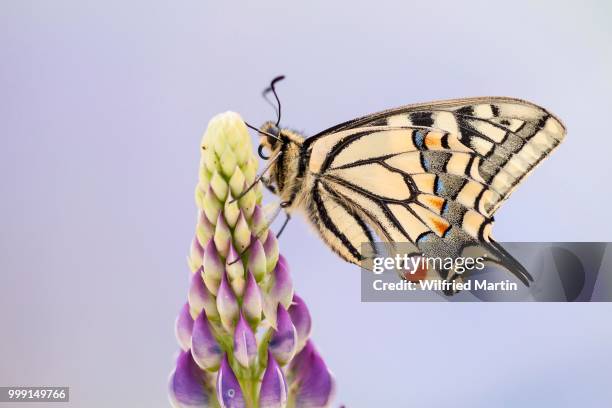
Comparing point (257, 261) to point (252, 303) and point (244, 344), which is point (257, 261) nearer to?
point (252, 303)

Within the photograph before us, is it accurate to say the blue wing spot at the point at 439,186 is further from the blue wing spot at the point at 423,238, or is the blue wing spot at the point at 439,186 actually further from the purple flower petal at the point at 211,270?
the purple flower petal at the point at 211,270

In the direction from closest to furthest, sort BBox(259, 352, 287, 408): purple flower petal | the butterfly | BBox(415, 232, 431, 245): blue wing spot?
BBox(259, 352, 287, 408): purple flower petal → the butterfly → BBox(415, 232, 431, 245): blue wing spot

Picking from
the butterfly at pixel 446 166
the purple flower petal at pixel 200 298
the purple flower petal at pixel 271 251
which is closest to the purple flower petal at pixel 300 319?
the purple flower petal at pixel 271 251

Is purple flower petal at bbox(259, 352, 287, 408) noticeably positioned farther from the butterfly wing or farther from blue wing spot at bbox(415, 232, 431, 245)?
blue wing spot at bbox(415, 232, 431, 245)

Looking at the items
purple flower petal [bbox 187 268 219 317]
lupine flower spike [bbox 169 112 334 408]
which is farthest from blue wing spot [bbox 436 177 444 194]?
purple flower petal [bbox 187 268 219 317]

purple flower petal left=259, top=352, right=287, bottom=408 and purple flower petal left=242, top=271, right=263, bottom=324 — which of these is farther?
purple flower petal left=242, top=271, right=263, bottom=324

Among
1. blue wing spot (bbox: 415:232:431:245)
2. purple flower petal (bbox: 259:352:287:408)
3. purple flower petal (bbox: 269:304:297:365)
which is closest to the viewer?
purple flower petal (bbox: 259:352:287:408)
